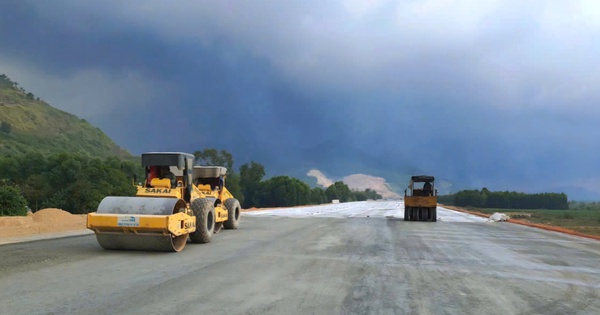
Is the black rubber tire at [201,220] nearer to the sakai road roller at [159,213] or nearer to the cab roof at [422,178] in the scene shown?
the sakai road roller at [159,213]

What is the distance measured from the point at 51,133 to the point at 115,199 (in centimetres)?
17910

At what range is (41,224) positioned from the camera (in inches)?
672

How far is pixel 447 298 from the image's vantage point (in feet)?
23.4

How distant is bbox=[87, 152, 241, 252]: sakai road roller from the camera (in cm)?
1106

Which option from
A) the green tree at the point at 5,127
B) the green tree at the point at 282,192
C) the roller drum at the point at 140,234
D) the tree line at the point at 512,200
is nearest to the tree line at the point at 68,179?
the green tree at the point at 282,192

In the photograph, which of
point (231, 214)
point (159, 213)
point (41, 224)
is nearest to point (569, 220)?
point (231, 214)

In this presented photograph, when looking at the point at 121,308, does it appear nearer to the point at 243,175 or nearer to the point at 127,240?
the point at 127,240

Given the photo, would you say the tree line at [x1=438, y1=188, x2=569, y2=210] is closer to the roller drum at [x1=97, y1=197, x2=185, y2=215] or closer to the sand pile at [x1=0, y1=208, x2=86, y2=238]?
the sand pile at [x1=0, y1=208, x2=86, y2=238]

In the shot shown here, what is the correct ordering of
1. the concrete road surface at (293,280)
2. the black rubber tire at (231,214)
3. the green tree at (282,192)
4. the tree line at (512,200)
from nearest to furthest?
the concrete road surface at (293,280), the black rubber tire at (231,214), the green tree at (282,192), the tree line at (512,200)

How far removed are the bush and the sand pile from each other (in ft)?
2.19

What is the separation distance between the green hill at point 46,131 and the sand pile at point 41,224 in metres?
119

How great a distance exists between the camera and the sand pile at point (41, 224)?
15.4 m

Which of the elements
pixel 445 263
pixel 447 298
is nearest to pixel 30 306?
pixel 447 298

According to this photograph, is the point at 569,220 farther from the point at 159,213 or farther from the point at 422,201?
the point at 159,213
